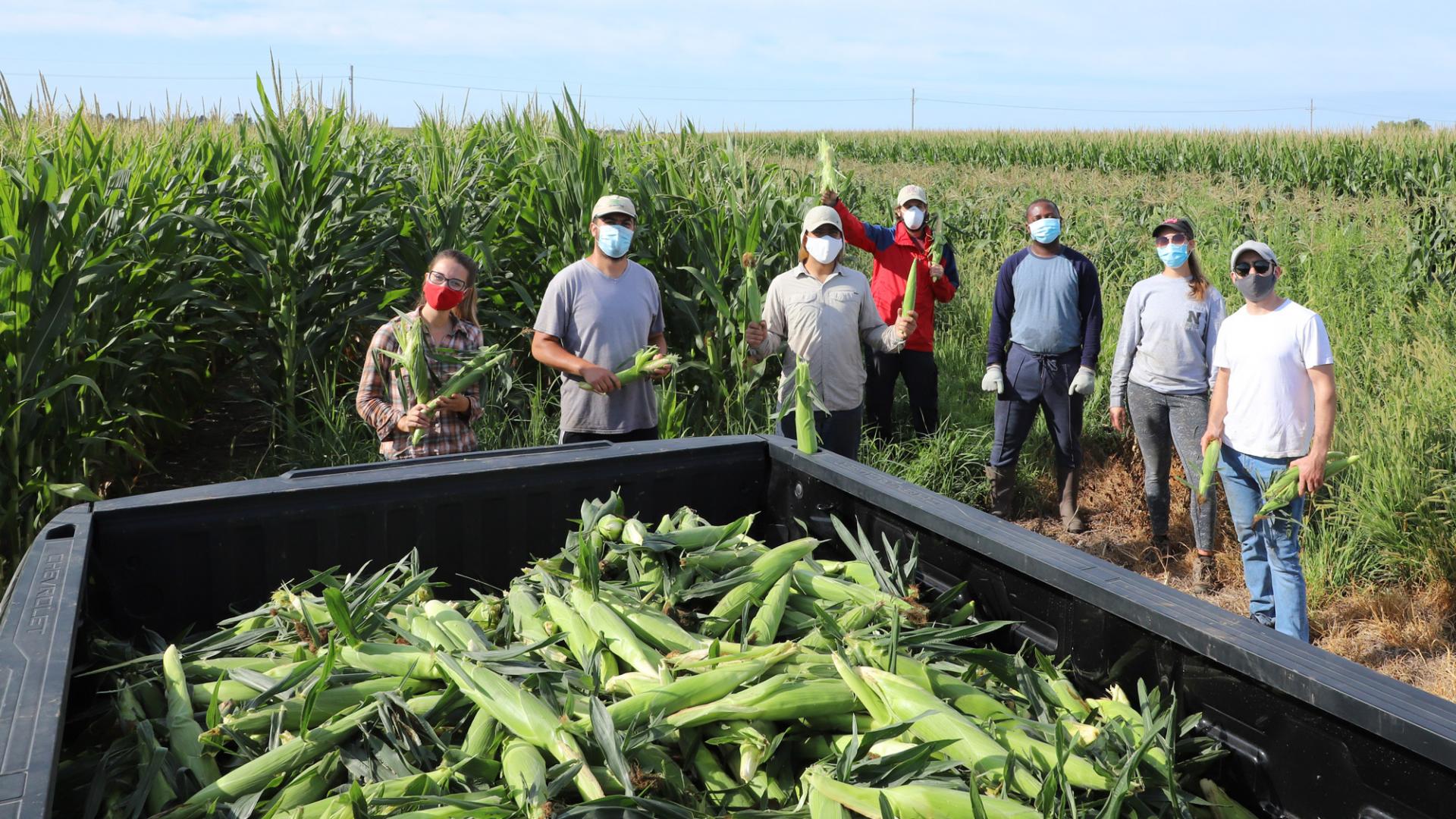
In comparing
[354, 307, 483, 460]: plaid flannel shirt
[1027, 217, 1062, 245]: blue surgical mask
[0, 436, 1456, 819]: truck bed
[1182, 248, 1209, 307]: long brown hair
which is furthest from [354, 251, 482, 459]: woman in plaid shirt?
[1182, 248, 1209, 307]: long brown hair

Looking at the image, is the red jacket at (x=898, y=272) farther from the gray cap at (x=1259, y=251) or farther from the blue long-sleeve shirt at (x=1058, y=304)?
the gray cap at (x=1259, y=251)

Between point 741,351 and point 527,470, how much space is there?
3.90 m

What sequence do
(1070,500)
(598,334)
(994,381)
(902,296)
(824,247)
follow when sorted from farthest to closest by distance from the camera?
(902,296) < (1070,500) < (994,381) < (824,247) < (598,334)

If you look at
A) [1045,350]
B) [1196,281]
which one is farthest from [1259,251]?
[1045,350]

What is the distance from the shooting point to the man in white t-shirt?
438cm

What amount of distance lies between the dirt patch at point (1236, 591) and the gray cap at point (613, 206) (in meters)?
2.51

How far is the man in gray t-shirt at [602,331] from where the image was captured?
466cm

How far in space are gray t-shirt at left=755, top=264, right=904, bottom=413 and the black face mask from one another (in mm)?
1724

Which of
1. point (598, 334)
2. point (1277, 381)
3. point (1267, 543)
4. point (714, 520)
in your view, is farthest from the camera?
point (598, 334)

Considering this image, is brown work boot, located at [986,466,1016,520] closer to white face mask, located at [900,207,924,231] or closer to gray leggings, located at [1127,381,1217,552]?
gray leggings, located at [1127,381,1217,552]

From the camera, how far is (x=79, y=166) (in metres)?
6.04

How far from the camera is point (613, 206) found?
475 centimetres

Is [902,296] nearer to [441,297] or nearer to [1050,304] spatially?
[1050,304]

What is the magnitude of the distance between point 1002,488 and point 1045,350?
997 mm
